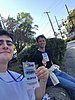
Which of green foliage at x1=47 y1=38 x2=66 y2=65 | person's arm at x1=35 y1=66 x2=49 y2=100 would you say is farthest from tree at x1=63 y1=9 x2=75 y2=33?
person's arm at x1=35 y1=66 x2=49 y2=100

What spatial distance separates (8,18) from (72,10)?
3584 cm

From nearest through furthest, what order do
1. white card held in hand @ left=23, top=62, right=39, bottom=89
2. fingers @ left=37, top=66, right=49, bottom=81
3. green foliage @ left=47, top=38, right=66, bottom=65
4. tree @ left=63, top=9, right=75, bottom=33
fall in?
white card held in hand @ left=23, top=62, right=39, bottom=89 < fingers @ left=37, top=66, right=49, bottom=81 < green foliage @ left=47, top=38, right=66, bottom=65 < tree @ left=63, top=9, right=75, bottom=33

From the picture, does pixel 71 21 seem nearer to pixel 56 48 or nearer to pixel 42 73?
pixel 56 48

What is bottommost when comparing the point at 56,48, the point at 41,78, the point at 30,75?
the point at 56,48

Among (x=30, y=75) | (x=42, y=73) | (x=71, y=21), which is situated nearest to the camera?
(x=30, y=75)

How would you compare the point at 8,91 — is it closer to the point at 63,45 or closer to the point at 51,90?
the point at 51,90

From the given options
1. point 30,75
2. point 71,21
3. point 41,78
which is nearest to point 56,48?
point 41,78

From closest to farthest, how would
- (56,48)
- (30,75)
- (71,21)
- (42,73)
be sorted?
(30,75), (42,73), (56,48), (71,21)

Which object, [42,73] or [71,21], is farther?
[71,21]

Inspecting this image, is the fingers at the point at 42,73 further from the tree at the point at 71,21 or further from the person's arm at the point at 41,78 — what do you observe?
the tree at the point at 71,21

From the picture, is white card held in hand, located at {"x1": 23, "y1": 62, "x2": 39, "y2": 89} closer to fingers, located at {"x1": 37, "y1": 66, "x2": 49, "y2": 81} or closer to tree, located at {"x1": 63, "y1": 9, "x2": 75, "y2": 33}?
fingers, located at {"x1": 37, "y1": 66, "x2": 49, "y2": 81}

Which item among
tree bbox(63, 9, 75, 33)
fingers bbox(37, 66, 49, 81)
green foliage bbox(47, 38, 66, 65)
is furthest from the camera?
tree bbox(63, 9, 75, 33)

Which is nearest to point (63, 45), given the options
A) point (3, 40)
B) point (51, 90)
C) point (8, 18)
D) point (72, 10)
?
point (51, 90)

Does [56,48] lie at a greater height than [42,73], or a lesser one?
lesser
